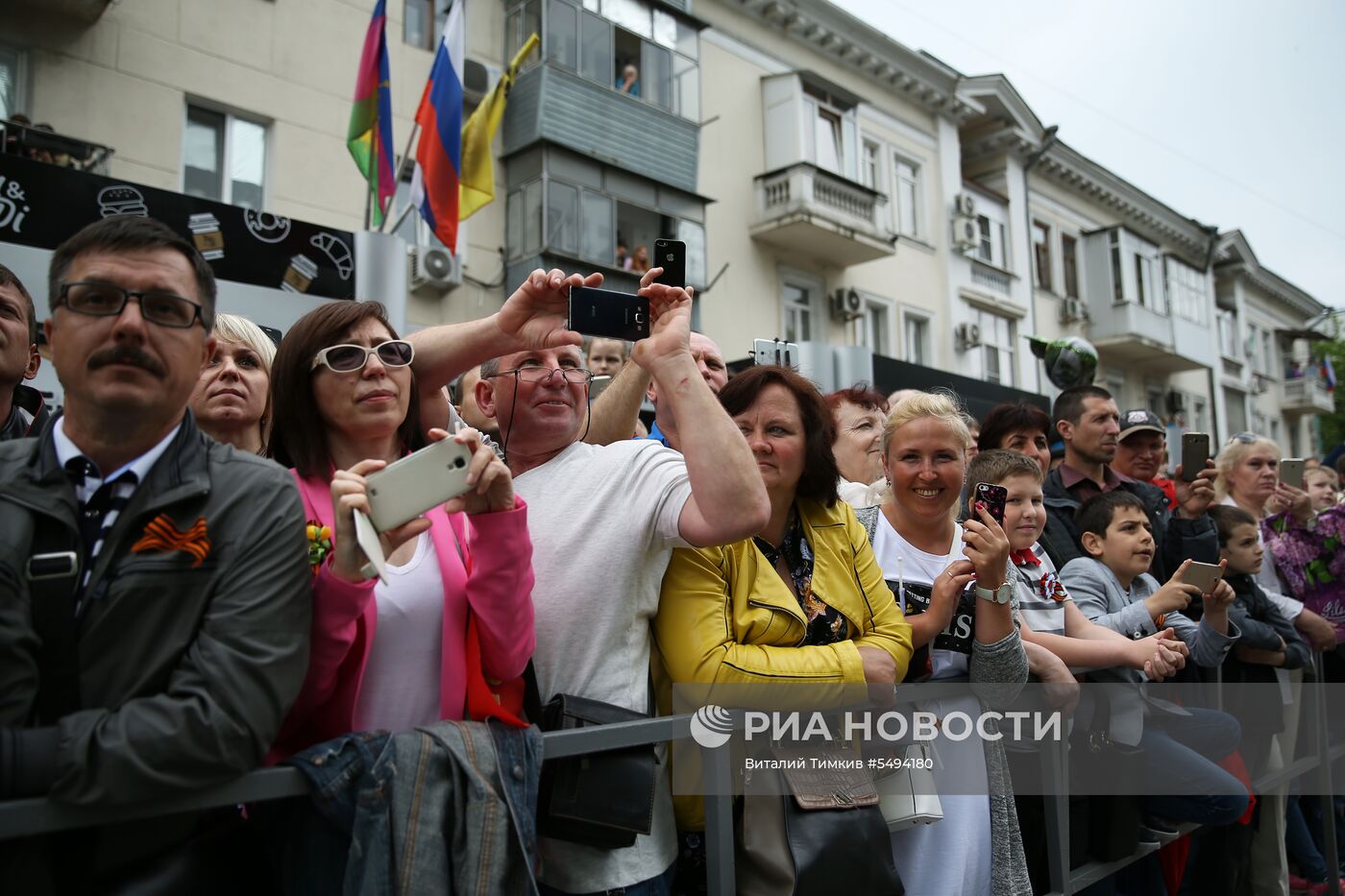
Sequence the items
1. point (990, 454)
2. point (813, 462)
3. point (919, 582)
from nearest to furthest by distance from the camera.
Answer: point (813, 462) → point (919, 582) → point (990, 454)

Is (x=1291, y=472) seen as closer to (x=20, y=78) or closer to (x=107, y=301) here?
(x=107, y=301)

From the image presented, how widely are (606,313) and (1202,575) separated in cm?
269

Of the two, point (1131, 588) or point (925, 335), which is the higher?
point (925, 335)

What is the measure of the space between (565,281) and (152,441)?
1026mm

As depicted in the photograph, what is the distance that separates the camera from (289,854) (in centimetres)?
171

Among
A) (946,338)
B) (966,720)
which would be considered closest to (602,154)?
(946,338)

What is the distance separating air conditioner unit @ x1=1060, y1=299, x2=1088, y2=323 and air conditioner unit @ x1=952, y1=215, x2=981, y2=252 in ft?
15.9

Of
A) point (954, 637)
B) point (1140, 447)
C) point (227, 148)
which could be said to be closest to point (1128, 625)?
point (954, 637)

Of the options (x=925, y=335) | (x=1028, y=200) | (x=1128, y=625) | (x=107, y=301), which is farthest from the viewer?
(x=1028, y=200)

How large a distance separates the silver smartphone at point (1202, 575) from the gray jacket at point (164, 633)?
10.8 feet

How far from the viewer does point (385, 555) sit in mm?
1781

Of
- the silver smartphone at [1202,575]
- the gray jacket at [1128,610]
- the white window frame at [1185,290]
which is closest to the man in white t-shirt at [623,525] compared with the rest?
the gray jacket at [1128,610]

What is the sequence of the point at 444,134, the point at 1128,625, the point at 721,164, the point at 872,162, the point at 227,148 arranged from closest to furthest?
1. the point at 1128,625
2. the point at 444,134
3. the point at 227,148
4. the point at 721,164
5. the point at 872,162

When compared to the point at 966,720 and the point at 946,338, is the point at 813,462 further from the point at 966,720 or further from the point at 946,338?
the point at 946,338
